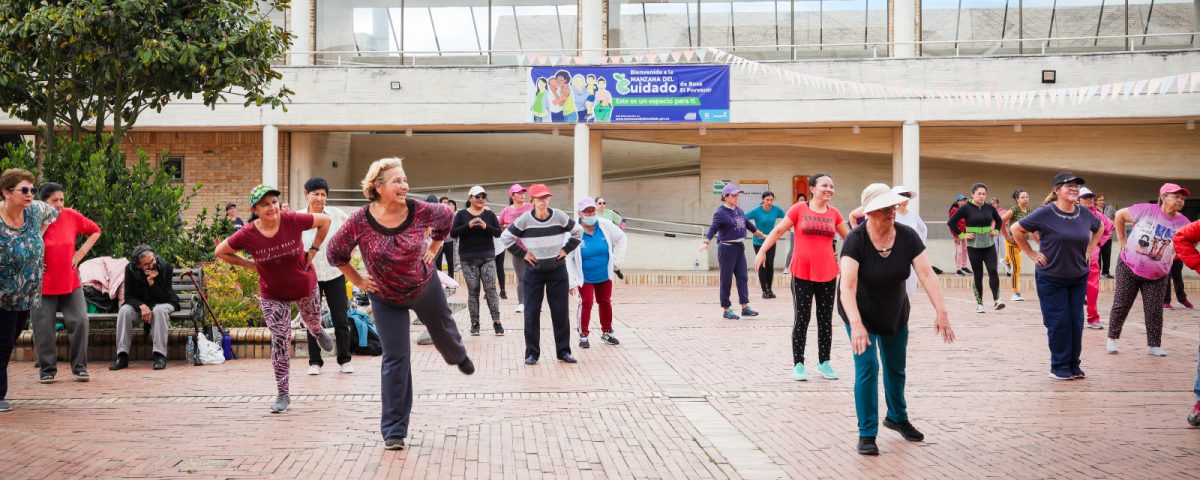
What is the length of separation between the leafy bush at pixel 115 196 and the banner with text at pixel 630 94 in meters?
13.2

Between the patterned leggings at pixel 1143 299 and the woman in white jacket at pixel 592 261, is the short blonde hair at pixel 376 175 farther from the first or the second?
the patterned leggings at pixel 1143 299

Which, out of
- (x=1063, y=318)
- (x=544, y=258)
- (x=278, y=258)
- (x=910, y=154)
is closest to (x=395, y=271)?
(x=278, y=258)

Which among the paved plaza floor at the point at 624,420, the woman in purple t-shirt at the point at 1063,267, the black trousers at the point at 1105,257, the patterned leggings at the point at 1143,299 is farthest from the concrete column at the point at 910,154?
the woman in purple t-shirt at the point at 1063,267

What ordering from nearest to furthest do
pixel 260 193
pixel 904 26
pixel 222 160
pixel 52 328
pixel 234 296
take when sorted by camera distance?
pixel 260 193 → pixel 52 328 → pixel 234 296 → pixel 904 26 → pixel 222 160

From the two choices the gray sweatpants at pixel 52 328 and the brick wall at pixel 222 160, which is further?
the brick wall at pixel 222 160

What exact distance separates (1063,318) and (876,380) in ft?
11.2

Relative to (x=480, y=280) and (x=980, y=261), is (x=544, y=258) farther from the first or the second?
(x=980, y=261)

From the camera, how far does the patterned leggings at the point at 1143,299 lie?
1000cm

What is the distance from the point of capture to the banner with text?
79.4ft

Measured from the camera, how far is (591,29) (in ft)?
82.6

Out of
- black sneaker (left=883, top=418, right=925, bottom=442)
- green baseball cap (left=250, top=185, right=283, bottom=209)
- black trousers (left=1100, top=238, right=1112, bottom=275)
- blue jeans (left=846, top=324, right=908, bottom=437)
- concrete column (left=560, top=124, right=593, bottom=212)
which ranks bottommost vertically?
black sneaker (left=883, top=418, right=925, bottom=442)

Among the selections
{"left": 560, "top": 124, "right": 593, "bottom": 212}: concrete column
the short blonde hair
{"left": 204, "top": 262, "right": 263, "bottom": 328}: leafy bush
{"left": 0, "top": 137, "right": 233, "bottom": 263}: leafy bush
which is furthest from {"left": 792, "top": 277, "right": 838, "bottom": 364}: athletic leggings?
{"left": 560, "top": 124, "right": 593, "bottom": 212}: concrete column

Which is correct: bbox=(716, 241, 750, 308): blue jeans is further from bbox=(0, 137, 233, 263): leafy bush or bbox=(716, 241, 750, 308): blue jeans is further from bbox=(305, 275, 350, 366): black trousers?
bbox=(0, 137, 233, 263): leafy bush

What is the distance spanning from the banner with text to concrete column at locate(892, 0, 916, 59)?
12.8 feet
